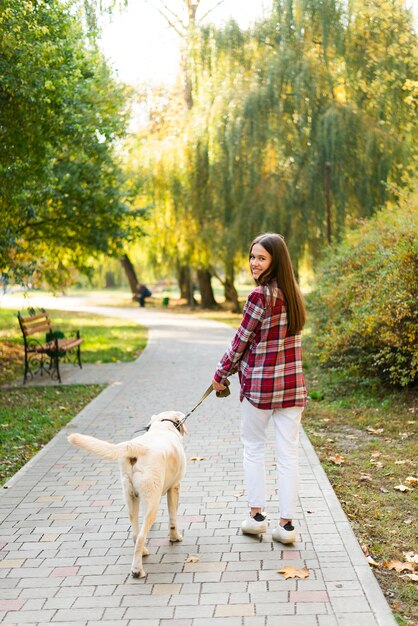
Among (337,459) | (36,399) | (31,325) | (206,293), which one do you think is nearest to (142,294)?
(206,293)

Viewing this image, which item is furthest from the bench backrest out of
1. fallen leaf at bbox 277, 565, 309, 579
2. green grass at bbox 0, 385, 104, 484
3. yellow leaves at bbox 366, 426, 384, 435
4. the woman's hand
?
fallen leaf at bbox 277, 565, 309, 579

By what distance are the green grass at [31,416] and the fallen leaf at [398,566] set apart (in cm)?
366

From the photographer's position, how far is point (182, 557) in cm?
480

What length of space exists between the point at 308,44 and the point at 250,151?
329 centimetres

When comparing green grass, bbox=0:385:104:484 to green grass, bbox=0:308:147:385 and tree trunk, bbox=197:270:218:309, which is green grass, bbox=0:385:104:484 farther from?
tree trunk, bbox=197:270:218:309

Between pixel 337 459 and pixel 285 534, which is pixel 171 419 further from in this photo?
pixel 337 459

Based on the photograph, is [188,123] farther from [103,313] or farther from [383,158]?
[103,313]

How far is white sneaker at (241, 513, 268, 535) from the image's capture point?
5055 mm

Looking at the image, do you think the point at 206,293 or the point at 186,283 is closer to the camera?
the point at 206,293

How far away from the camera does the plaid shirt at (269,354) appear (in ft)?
16.2

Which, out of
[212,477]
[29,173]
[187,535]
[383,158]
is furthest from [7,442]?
[383,158]

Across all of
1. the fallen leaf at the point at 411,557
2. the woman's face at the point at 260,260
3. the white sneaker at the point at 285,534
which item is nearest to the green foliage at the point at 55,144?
the woman's face at the point at 260,260

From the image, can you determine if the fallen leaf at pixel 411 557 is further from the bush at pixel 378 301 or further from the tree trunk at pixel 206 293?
the tree trunk at pixel 206 293

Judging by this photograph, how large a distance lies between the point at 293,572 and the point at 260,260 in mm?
1934
